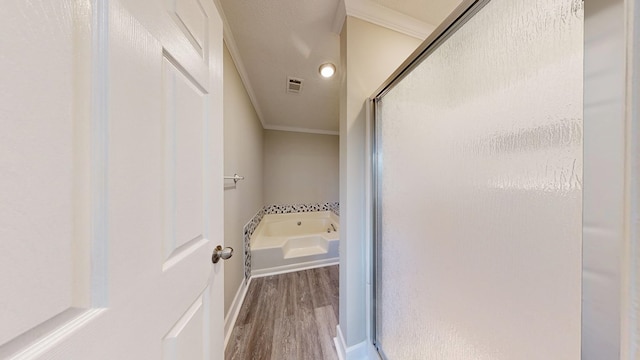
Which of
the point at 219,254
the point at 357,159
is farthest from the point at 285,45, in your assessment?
the point at 219,254

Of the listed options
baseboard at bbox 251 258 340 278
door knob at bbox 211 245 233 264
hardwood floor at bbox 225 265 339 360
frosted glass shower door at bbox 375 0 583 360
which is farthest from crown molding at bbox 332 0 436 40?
baseboard at bbox 251 258 340 278

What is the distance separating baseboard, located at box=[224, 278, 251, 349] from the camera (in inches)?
52.8

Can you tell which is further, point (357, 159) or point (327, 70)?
point (327, 70)

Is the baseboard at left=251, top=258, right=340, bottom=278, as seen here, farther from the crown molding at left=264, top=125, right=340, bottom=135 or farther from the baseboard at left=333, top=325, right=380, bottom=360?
the crown molding at left=264, top=125, right=340, bottom=135

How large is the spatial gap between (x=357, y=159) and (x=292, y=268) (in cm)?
173

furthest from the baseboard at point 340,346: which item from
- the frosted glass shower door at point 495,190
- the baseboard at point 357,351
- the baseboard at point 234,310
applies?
the baseboard at point 234,310

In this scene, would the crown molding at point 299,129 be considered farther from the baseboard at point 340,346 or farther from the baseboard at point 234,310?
the baseboard at point 340,346

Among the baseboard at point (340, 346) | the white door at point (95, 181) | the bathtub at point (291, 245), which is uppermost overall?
the white door at point (95, 181)

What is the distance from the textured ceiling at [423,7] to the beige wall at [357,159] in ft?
0.49

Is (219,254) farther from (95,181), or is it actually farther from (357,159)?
(357,159)

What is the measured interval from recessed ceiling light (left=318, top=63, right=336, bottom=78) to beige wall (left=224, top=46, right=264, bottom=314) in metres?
0.73

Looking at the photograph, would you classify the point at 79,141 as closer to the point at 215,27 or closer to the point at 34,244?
the point at 34,244

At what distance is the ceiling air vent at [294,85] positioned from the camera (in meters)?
1.88

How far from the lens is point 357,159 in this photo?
117 centimetres
